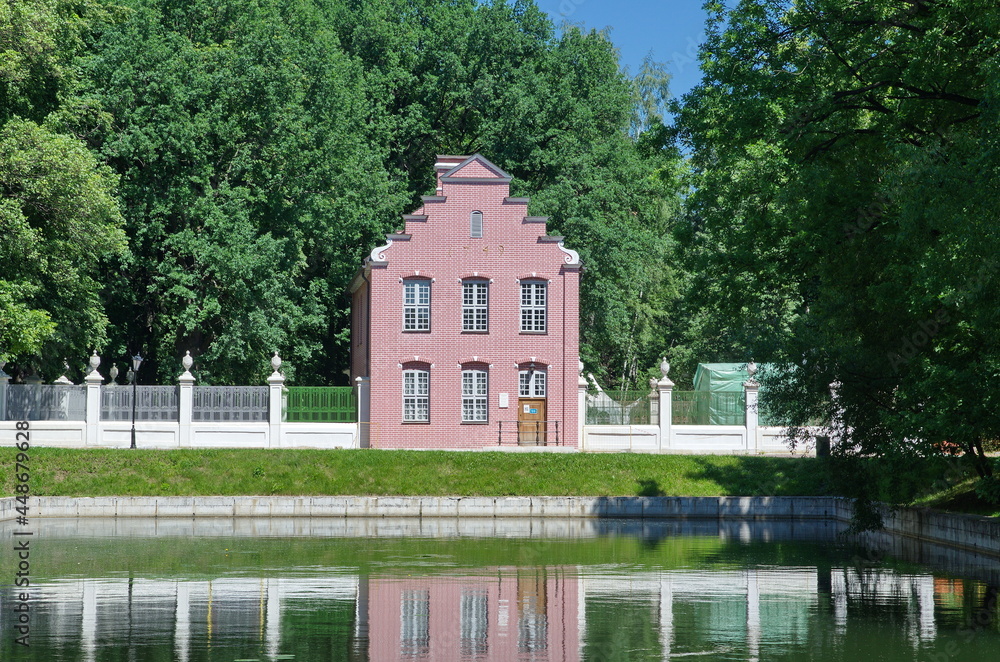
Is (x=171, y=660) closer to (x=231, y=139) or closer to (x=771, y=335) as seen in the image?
(x=771, y=335)

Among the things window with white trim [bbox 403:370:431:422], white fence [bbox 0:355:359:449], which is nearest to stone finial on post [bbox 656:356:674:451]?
window with white trim [bbox 403:370:431:422]

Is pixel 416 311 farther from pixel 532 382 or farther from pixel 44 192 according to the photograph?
pixel 44 192

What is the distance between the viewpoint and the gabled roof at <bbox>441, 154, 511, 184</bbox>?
1753 inches

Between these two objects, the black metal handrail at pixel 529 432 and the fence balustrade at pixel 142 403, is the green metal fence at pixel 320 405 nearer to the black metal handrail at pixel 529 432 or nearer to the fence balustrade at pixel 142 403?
the fence balustrade at pixel 142 403

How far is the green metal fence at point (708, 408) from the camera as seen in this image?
147 feet

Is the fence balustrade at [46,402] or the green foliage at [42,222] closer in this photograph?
the green foliage at [42,222]

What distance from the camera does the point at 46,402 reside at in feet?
133

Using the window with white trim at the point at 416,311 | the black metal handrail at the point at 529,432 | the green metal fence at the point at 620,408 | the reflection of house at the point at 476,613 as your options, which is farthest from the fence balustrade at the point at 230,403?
the reflection of house at the point at 476,613

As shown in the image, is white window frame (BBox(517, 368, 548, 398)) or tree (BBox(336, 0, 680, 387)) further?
tree (BBox(336, 0, 680, 387))

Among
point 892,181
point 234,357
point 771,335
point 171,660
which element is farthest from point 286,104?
point 171,660

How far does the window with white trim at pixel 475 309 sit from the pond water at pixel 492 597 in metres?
16.3

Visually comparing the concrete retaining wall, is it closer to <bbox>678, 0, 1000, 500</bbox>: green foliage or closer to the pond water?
the pond water

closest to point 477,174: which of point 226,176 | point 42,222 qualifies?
point 226,176

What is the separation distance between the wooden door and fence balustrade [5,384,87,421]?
14755mm
